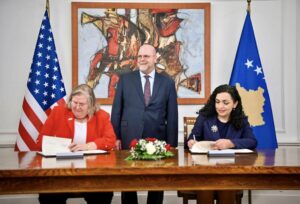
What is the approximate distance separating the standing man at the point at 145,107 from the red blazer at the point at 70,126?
0.51 m

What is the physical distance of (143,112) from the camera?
12.1 ft

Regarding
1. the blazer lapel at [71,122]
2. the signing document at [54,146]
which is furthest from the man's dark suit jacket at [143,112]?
the signing document at [54,146]

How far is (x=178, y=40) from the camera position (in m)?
4.86

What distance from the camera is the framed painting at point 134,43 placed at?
15.8 feet

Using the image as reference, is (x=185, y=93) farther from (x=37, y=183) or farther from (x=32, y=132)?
(x=37, y=183)

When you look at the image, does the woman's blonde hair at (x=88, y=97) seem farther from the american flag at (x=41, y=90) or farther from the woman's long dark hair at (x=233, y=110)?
the american flag at (x=41, y=90)

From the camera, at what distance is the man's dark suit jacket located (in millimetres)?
3703

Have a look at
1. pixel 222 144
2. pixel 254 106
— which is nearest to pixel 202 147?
pixel 222 144

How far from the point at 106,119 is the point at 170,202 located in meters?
2.01

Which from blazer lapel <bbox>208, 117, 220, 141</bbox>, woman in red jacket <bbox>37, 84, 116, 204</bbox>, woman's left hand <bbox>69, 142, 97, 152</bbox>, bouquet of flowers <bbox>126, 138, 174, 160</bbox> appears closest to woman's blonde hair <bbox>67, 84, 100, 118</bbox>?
woman in red jacket <bbox>37, 84, 116, 204</bbox>

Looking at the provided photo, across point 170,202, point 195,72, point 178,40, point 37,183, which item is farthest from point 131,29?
point 37,183

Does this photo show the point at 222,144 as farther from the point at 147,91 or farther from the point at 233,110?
the point at 147,91

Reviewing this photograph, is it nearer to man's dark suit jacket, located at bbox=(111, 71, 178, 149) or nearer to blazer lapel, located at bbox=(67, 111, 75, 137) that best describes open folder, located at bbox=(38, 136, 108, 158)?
blazer lapel, located at bbox=(67, 111, 75, 137)

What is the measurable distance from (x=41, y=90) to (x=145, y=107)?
136cm
